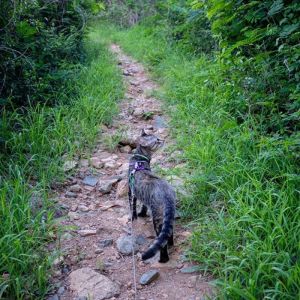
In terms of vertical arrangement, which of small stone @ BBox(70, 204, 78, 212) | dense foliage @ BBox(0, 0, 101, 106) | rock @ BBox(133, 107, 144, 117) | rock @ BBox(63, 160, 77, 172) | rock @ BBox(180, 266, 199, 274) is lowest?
small stone @ BBox(70, 204, 78, 212)

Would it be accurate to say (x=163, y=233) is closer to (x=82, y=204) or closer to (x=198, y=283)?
(x=198, y=283)

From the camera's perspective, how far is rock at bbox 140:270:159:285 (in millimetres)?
2824

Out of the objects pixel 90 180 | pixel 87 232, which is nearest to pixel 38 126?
pixel 90 180

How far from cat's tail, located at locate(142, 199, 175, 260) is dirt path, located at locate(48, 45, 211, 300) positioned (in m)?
0.35

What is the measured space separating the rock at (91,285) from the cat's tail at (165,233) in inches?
16.2

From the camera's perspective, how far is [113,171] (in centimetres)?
476

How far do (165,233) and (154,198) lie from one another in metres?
0.54

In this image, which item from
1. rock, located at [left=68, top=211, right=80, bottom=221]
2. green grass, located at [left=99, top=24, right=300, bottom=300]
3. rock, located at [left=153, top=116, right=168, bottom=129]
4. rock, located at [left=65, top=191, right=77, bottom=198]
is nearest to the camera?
green grass, located at [left=99, top=24, right=300, bottom=300]

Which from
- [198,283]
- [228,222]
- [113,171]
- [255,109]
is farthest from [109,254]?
[255,109]

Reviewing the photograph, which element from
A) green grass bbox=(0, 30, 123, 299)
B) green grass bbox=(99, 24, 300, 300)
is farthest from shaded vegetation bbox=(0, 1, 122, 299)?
green grass bbox=(99, 24, 300, 300)

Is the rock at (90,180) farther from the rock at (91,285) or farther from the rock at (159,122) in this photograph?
the rock at (159,122)

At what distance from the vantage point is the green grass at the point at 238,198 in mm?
2425

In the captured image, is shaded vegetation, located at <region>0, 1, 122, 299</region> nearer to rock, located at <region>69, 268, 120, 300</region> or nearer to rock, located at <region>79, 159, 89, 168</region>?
rock, located at <region>79, 159, 89, 168</region>

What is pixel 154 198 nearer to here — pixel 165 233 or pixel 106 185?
pixel 165 233
